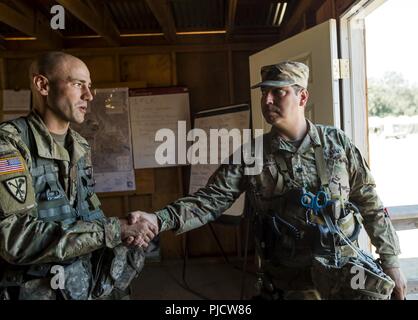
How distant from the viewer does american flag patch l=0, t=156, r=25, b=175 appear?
0.76 metres

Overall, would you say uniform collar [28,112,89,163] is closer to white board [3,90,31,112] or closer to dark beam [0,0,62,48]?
dark beam [0,0,62,48]

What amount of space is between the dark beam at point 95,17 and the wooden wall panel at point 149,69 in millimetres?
177

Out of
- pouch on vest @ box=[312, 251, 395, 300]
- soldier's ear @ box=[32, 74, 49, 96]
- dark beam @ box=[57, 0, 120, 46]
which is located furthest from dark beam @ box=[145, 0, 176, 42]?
pouch on vest @ box=[312, 251, 395, 300]

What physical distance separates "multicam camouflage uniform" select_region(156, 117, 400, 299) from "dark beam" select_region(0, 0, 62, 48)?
4.77ft

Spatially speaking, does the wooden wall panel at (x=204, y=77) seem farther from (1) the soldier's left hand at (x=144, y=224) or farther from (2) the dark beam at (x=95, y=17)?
(1) the soldier's left hand at (x=144, y=224)

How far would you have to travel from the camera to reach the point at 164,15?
1.86 metres

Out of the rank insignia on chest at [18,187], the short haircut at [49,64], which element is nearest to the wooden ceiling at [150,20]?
the short haircut at [49,64]

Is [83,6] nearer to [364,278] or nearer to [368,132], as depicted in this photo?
[368,132]

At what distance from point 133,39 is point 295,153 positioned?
1907mm

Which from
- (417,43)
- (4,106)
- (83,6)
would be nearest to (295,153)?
(417,43)

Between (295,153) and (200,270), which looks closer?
(295,153)

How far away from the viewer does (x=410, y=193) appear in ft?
8.07

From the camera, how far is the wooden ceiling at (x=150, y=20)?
1.81 m
